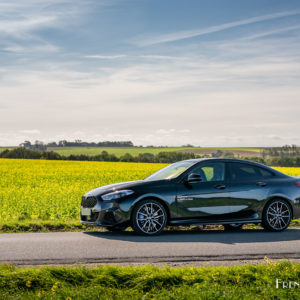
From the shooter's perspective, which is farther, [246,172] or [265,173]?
[265,173]

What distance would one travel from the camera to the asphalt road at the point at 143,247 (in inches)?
309

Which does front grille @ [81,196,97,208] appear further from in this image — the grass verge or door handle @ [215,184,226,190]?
door handle @ [215,184,226,190]

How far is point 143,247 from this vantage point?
28.9 feet

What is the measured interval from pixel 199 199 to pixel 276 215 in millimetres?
A: 1858

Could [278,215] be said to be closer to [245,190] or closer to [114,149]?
[245,190]

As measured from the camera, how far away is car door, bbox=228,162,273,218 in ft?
36.4

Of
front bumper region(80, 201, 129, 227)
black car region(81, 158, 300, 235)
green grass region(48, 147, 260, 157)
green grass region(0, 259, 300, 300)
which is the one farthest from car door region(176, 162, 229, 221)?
green grass region(48, 147, 260, 157)

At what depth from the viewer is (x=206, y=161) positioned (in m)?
11.3

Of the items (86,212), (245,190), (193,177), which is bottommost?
(86,212)

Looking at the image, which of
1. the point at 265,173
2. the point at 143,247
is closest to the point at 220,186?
the point at 265,173

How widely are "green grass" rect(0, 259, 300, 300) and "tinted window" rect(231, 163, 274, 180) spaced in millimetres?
4589

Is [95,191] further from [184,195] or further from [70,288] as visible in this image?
[70,288]

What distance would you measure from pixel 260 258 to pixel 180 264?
1.36 metres

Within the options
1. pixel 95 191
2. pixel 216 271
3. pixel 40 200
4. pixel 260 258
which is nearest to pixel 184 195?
pixel 95 191
